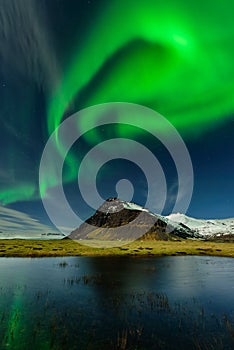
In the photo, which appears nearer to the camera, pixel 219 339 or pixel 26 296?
pixel 219 339

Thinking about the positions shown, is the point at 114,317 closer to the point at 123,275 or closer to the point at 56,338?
the point at 56,338

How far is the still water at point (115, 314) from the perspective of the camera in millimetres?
22203

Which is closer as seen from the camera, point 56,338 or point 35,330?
point 56,338

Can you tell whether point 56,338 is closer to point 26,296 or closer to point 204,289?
point 26,296

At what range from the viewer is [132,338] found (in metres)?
23.0

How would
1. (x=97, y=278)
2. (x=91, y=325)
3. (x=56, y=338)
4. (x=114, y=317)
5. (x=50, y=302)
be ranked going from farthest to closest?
1. (x=97, y=278)
2. (x=50, y=302)
3. (x=114, y=317)
4. (x=91, y=325)
5. (x=56, y=338)

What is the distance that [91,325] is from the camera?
26.2m

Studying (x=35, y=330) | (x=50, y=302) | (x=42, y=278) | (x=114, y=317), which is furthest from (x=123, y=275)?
(x=35, y=330)

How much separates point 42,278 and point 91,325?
105ft

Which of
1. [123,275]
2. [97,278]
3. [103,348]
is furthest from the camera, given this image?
[123,275]

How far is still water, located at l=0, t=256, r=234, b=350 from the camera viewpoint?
22.2 m

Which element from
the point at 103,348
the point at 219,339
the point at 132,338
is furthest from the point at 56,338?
the point at 219,339

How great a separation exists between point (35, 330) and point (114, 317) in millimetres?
8999

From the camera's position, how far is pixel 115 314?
30266 mm
